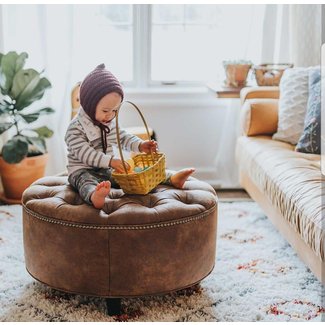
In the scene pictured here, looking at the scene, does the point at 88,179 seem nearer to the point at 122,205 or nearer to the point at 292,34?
the point at 122,205

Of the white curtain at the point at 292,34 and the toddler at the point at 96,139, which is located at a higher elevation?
the white curtain at the point at 292,34

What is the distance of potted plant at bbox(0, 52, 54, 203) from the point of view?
3047 millimetres

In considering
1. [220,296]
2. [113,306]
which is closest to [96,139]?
[113,306]

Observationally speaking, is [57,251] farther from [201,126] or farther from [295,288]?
[201,126]

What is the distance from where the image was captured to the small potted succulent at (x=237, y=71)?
3.31 m

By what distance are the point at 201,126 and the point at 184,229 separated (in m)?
1.73

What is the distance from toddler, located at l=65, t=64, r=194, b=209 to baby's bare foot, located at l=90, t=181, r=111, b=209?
0.09 ft

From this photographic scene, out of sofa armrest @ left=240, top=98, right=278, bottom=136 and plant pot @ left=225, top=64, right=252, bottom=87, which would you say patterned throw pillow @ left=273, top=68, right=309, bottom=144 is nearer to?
sofa armrest @ left=240, top=98, right=278, bottom=136

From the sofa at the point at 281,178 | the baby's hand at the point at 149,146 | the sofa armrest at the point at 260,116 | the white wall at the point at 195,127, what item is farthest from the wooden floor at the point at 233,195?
the baby's hand at the point at 149,146

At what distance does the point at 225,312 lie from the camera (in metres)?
2.06

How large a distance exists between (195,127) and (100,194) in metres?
1.76

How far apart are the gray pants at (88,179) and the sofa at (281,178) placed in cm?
50

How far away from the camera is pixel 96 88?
2113mm

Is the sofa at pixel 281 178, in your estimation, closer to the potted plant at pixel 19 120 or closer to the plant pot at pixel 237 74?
the plant pot at pixel 237 74
